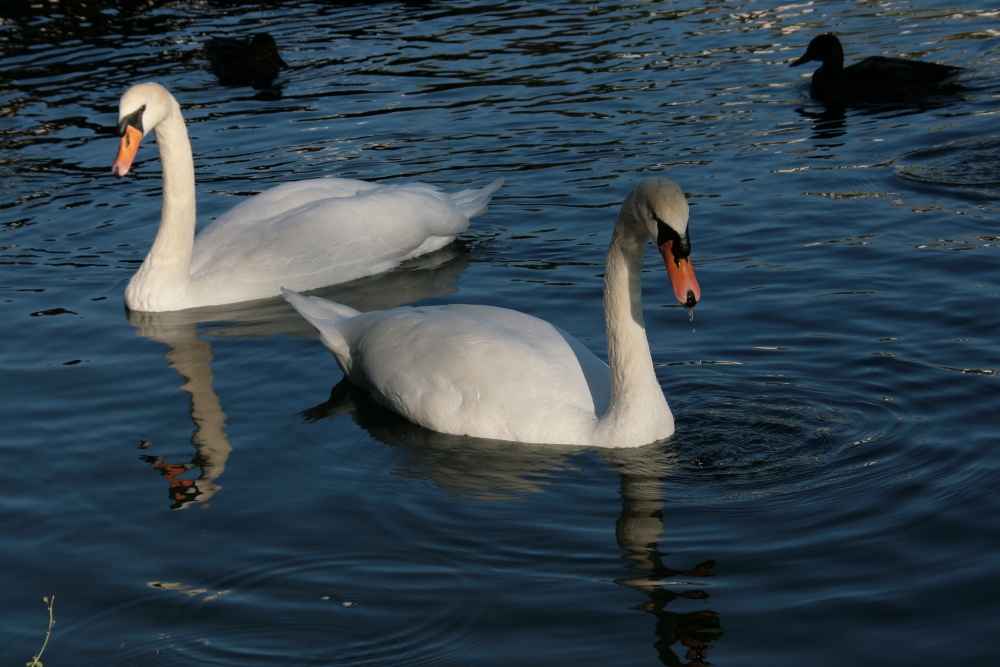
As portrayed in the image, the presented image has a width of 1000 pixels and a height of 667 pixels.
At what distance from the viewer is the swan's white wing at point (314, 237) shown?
9.81 meters

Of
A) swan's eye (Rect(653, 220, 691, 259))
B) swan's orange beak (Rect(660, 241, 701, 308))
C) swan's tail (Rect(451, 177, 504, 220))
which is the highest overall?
swan's eye (Rect(653, 220, 691, 259))

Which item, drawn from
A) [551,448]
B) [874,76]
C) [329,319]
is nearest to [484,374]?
[551,448]

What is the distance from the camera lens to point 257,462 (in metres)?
6.88

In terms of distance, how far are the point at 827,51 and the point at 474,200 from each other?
5.87m

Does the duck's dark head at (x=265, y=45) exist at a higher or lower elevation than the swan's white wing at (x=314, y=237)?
higher

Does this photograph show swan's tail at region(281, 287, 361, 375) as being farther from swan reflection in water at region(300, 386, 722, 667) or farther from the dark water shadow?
the dark water shadow

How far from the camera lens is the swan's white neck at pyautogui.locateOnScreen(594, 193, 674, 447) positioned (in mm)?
6500

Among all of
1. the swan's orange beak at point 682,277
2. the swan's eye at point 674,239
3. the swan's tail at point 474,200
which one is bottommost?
the swan's tail at point 474,200

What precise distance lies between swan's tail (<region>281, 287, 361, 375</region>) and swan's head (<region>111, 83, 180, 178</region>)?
1857 millimetres

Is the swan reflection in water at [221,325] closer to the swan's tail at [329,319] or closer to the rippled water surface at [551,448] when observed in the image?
the rippled water surface at [551,448]

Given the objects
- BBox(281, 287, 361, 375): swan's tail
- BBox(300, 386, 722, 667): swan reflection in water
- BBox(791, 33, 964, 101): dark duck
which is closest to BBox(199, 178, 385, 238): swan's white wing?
BBox(281, 287, 361, 375): swan's tail

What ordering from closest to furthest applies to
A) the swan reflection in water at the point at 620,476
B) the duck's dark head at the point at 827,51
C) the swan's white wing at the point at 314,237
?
1. the swan reflection in water at the point at 620,476
2. the swan's white wing at the point at 314,237
3. the duck's dark head at the point at 827,51

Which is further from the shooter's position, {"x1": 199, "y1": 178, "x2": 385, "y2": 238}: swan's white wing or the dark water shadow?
the dark water shadow

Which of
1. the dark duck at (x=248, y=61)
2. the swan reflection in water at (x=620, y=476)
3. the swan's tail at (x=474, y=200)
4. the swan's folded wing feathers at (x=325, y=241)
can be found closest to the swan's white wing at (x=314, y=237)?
the swan's folded wing feathers at (x=325, y=241)
